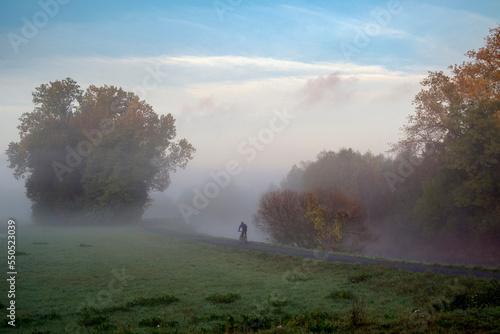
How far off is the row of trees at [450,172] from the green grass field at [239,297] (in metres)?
19.7

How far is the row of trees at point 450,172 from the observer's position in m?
34.3

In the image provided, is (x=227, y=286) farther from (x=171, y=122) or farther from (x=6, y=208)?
(x=6, y=208)

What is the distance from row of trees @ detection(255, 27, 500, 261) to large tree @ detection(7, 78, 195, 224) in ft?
71.8

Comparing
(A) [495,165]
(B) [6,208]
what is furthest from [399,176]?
(B) [6,208]

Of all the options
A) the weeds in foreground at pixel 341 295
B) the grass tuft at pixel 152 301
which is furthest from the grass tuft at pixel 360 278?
the grass tuft at pixel 152 301

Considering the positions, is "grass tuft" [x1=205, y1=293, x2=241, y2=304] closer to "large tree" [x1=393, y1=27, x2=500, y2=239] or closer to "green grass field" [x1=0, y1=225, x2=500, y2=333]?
"green grass field" [x1=0, y1=225, x2=500, y2=333]

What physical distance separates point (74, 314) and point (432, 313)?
955 cm

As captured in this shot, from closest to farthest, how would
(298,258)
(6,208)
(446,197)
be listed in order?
(298,258), (446,197), (6,208)

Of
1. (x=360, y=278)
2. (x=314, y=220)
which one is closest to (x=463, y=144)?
(x=314, y=220)

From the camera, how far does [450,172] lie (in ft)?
124

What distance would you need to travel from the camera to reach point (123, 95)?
207ft

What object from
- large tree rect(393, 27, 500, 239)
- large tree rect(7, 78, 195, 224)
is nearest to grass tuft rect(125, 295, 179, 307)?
large tree rect(393, 27, 500, 239)

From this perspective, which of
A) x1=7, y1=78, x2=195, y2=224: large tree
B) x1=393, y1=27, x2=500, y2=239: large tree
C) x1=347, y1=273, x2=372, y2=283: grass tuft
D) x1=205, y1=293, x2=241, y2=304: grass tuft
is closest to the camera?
x1=205, y1=293, x2=241, y2=304: grass tuft

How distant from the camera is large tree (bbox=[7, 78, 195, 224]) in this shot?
180 ft
